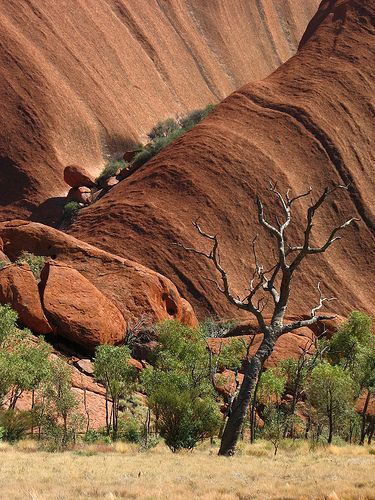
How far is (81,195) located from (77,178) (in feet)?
8.52

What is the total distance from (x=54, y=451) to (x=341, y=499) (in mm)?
9427

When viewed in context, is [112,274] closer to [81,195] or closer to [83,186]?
[81,195]

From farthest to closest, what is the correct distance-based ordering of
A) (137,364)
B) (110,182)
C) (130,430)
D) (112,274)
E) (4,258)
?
(110,182) < (4,258) < (112,274) < (137,364) < (130,430)

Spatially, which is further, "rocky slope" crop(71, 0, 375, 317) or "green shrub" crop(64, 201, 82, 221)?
"green shrub" crop(64, 201, 82, 221)

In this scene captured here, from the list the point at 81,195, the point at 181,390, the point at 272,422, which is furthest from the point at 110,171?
the point at 181,390

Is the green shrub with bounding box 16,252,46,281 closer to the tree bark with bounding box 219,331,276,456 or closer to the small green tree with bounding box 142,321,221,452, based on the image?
the small green tree with bounding box 142,321,221,452

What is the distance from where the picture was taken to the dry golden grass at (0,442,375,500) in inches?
436

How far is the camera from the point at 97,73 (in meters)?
75.5

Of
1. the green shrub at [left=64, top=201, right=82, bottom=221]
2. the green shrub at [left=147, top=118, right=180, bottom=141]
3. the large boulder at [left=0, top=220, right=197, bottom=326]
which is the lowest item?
the large boulder at [left=0, top=220, right=197, bottom=326]

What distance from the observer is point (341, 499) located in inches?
409

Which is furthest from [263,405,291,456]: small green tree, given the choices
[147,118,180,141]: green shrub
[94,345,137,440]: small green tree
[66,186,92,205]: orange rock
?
[147,118,180,141]: green shrub

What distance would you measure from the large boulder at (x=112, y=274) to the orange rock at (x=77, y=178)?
59.8ft

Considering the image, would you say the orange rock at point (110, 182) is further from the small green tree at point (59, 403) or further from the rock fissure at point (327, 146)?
the small green tree at point (59, 403)

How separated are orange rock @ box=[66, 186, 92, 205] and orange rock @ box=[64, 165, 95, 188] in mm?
869
